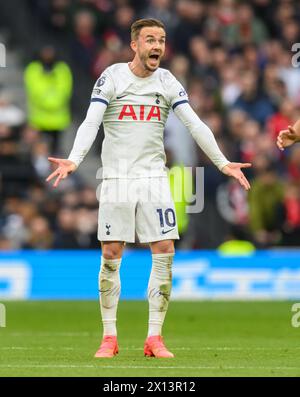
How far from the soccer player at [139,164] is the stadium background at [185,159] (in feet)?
17.6

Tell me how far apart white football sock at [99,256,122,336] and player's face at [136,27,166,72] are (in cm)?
172

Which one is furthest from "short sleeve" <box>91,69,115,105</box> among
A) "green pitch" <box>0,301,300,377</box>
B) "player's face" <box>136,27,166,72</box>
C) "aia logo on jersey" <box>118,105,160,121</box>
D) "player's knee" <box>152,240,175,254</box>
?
"green pitch" <box>0,301,300,377</box>

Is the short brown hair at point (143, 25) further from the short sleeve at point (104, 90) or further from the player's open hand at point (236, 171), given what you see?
the player's open hand at point (236, 171)

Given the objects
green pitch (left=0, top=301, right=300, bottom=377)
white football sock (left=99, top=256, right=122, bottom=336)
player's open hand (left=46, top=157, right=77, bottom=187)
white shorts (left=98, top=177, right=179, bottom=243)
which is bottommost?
green pitch (left=0, top=301, right=300, bottom=377)

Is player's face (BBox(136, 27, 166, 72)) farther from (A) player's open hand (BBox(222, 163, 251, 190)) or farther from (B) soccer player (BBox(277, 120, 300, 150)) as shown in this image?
(B) soccer player (BBox(277, 120, 300, 150))

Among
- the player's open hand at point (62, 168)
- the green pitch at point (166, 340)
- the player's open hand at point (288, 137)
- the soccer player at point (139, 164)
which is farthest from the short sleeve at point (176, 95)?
the green pitch at point (166, 340)

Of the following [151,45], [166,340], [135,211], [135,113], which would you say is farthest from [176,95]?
[166,340]

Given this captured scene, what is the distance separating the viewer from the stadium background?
21859 mm

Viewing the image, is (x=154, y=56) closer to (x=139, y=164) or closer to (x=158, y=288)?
(x=139, y=164)

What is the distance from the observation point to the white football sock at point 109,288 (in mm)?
11930

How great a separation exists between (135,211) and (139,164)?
41 centimetres

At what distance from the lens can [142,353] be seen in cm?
1241

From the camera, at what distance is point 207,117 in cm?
2436
